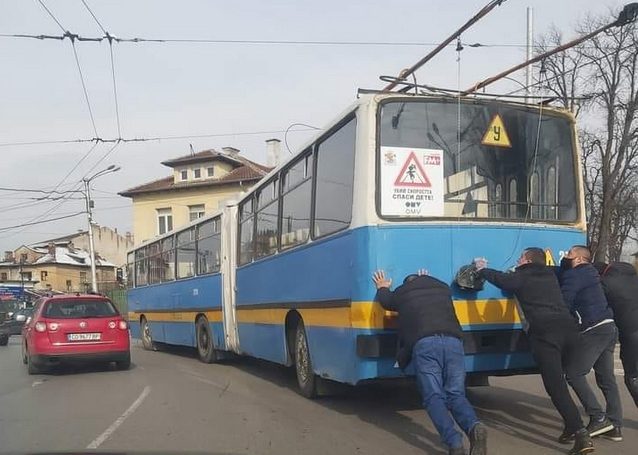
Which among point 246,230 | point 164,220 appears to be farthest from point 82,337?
point 164,220

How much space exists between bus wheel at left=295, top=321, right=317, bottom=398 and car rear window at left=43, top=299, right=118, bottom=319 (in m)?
5.49

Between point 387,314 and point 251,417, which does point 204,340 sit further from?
point 387,314

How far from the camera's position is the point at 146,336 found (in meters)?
20.4

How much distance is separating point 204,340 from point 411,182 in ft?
29.7

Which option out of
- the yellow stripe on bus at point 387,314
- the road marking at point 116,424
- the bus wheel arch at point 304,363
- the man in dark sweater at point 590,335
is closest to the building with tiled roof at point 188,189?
the road marking at point 116,424

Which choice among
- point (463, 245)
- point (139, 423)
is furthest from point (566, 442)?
point (139, 423)

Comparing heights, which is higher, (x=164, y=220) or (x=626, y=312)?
(x=164, y=220)

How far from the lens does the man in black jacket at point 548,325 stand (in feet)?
20.2

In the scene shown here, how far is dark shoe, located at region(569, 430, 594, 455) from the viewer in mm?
5824

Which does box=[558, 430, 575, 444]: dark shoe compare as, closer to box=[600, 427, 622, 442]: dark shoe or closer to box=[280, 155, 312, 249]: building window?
box=[600, 427, 622, 442]: dark shoe

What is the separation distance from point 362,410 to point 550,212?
3173 millimetres

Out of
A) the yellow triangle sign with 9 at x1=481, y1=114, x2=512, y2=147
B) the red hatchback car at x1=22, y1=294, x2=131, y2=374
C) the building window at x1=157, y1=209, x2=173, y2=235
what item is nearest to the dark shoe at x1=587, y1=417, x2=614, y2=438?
the yellow triangle sign with 9 at x1=481, y1=114, x2=512, y2=147

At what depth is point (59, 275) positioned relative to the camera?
8625 centimetres

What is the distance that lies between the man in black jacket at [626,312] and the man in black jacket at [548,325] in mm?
768
